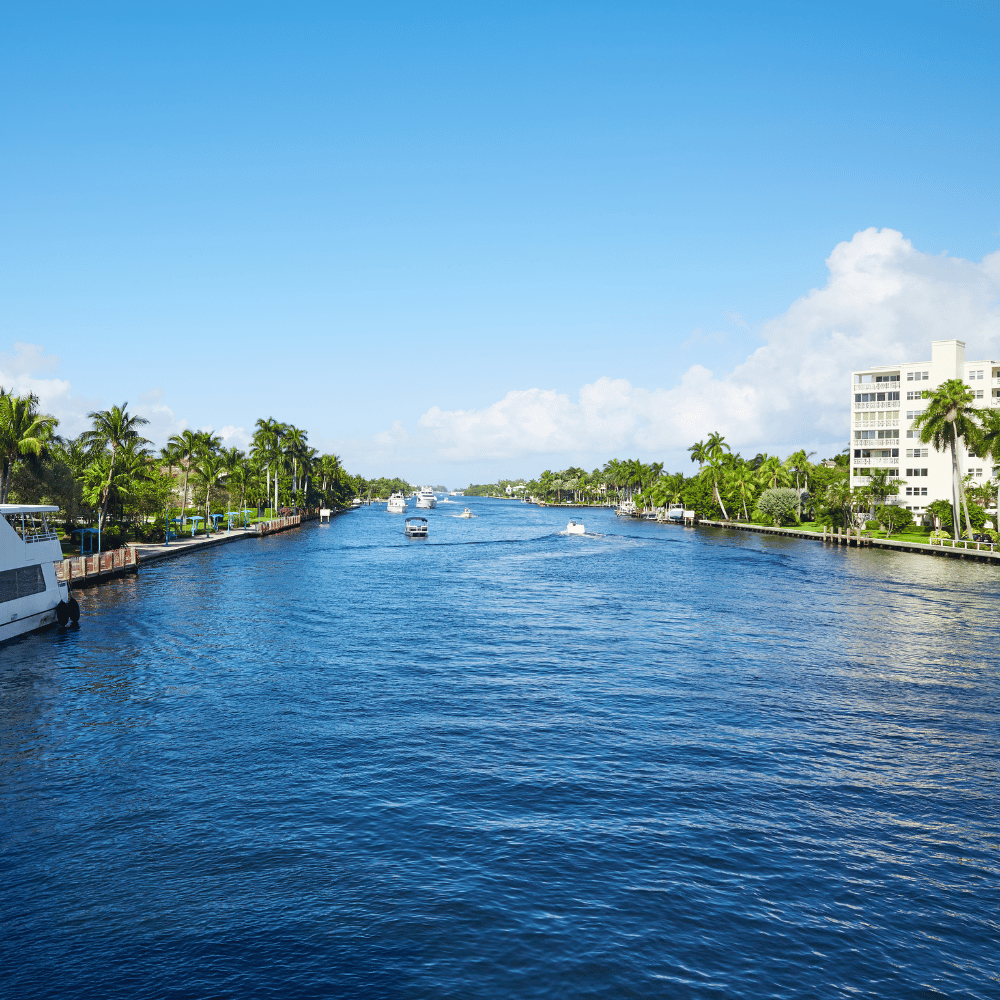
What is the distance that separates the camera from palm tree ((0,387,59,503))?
61.1m

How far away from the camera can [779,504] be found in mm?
146125

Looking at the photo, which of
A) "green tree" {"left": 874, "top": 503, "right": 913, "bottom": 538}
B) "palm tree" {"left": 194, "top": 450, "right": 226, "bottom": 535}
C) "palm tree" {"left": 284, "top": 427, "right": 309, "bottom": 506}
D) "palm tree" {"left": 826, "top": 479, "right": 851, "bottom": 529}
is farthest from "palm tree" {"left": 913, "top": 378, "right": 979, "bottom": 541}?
"palm tree" {"left": 284, "top": 427, "right": 309, "bottom": 506}

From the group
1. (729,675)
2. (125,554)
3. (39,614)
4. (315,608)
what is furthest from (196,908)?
(125,554)

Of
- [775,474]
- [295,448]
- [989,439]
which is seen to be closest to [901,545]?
[989,439]

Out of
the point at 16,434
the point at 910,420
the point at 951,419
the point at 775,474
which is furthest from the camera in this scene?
the point at 775,474

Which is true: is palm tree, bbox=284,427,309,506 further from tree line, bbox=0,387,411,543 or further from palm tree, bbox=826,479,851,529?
palm tree, bbox=826,479,851,529

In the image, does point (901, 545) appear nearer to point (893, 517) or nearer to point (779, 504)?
point (893, 517)

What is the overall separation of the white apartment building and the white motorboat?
4650 inches

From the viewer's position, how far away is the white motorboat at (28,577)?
3753 cm

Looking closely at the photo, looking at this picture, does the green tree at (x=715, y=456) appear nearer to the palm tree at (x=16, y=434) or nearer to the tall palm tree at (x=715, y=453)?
the tall palm tree at (x=715, y=453)

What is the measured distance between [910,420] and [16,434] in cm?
12564

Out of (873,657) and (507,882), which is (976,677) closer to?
(873,657)

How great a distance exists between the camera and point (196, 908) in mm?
14625

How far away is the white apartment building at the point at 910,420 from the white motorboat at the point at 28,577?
388ft
